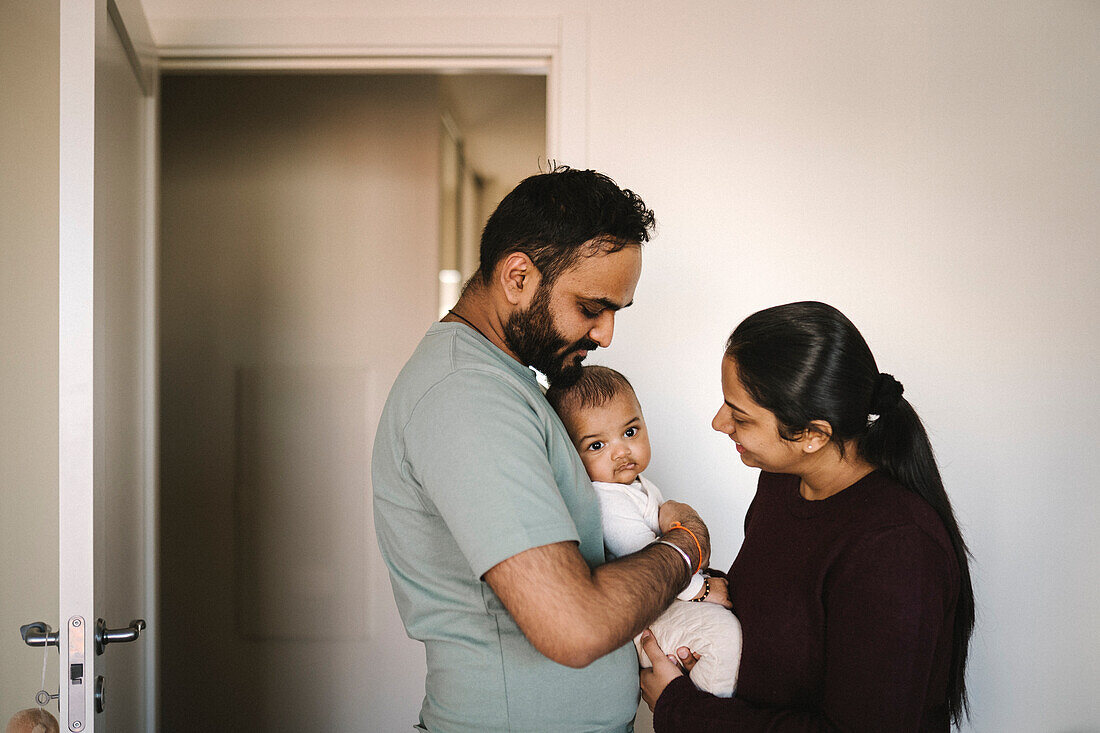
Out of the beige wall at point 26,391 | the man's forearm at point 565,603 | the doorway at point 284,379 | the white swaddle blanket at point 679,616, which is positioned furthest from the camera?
the doorway at point 284,379

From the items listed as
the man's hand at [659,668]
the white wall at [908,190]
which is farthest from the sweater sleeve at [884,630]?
the white wall at [908,190]

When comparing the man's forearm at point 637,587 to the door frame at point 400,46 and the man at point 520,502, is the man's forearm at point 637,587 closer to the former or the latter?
the man at point 520,502

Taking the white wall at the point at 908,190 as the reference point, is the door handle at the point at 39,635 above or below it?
below

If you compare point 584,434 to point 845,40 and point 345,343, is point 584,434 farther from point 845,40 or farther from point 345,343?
point 345,343

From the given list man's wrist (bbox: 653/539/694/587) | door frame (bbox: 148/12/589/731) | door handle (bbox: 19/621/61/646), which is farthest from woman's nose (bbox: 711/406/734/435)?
door handle (bbox: 19/621/61/646)

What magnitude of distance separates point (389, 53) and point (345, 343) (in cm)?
150

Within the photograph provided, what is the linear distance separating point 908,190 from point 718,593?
1.28 m

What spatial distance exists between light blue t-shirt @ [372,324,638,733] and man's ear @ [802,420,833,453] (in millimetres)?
360

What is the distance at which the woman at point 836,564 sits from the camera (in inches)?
44.7

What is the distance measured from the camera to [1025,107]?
2.09 m

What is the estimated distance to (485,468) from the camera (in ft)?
3.33

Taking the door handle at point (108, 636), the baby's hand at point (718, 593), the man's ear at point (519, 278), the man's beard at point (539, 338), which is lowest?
the door handle at point (108, 636)

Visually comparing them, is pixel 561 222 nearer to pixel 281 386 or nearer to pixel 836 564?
pixel 836 564

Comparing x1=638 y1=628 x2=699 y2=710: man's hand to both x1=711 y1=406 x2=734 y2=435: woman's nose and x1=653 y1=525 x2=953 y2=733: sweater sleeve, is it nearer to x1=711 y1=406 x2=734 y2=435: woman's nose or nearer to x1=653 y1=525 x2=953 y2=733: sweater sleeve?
x1=653 y1=525 x2=953 y2=733: sweater sleeve
